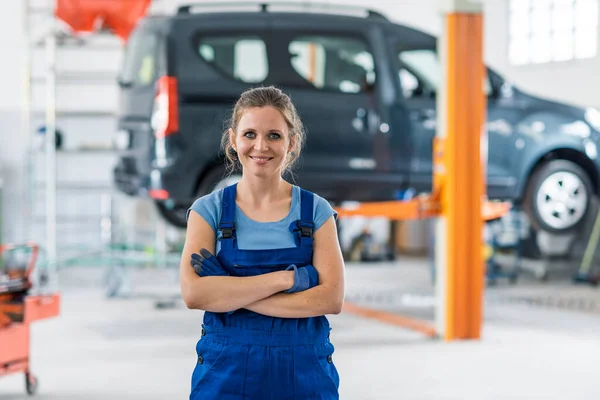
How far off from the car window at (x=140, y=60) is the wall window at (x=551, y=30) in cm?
454

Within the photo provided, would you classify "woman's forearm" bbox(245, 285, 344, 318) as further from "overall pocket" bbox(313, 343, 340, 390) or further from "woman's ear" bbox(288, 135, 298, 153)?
"woman's ear" bbox(288, 135, 298, 153)

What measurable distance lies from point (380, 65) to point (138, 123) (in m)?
1.84

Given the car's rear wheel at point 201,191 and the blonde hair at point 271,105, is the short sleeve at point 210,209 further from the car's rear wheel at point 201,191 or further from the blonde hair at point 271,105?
the car's rear wheel at point 201,191

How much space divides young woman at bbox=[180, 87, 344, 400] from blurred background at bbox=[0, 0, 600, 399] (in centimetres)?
227

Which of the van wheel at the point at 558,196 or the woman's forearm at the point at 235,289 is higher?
the van wheel at the point at 558,196

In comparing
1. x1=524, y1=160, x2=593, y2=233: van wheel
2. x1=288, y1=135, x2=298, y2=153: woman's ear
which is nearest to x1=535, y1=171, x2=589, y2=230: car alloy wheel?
x1=524, y1=160, x2=593, y2=233: van wheel

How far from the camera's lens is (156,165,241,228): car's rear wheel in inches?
254

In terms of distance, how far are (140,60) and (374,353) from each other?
2992 mm

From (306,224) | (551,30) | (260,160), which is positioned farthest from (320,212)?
(551,30)

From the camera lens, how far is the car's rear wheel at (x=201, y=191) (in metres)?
6.44

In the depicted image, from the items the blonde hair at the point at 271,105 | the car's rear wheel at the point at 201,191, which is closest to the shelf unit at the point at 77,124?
the car's rear wheel at the point at 201,191

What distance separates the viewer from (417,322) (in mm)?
5914

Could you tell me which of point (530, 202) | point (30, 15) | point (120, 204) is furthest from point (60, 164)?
point (530, 202)

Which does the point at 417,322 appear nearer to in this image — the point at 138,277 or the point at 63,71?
the point at 138,277
